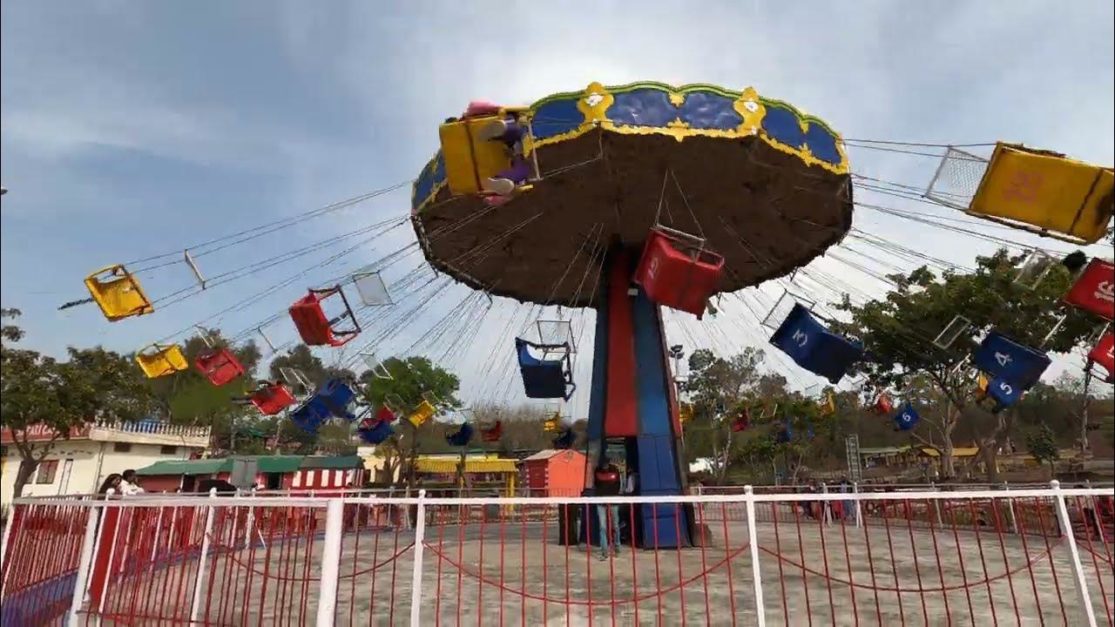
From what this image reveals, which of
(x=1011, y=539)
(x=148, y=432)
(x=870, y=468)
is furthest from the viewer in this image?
(x=870, y=468)

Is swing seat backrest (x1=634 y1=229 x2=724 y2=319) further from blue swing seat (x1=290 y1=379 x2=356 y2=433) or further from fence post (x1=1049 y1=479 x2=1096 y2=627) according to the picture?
blue swing seat (x1=290 y1=379 x2=356 y2=433)

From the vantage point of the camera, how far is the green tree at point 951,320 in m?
17.5

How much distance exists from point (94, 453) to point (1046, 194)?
40.1 metres

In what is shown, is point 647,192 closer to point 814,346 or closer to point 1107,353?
point 814,346

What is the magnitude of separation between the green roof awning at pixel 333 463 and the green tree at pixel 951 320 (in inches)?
977

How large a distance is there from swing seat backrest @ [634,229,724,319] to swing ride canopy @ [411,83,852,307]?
1648mm

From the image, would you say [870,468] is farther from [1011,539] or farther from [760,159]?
[760,159]

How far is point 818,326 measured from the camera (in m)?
8.85

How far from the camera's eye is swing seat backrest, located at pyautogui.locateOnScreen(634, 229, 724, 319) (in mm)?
6824

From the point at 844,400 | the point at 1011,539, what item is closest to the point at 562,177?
the point at 1011,539

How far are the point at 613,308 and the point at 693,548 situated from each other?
4.15m

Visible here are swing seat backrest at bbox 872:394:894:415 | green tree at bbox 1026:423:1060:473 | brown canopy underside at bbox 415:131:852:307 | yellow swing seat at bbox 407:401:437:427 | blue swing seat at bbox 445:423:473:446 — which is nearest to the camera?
brown canopy underside at bbox 415:131:852:307

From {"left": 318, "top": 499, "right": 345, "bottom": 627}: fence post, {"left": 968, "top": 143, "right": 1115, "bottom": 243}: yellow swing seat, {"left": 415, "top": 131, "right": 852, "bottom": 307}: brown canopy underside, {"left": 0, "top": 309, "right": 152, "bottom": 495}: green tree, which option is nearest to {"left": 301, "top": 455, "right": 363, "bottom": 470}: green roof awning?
{"left": 0, "top": 309, "right": 152, "bottom": 495}: green tree

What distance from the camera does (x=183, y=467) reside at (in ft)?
109
